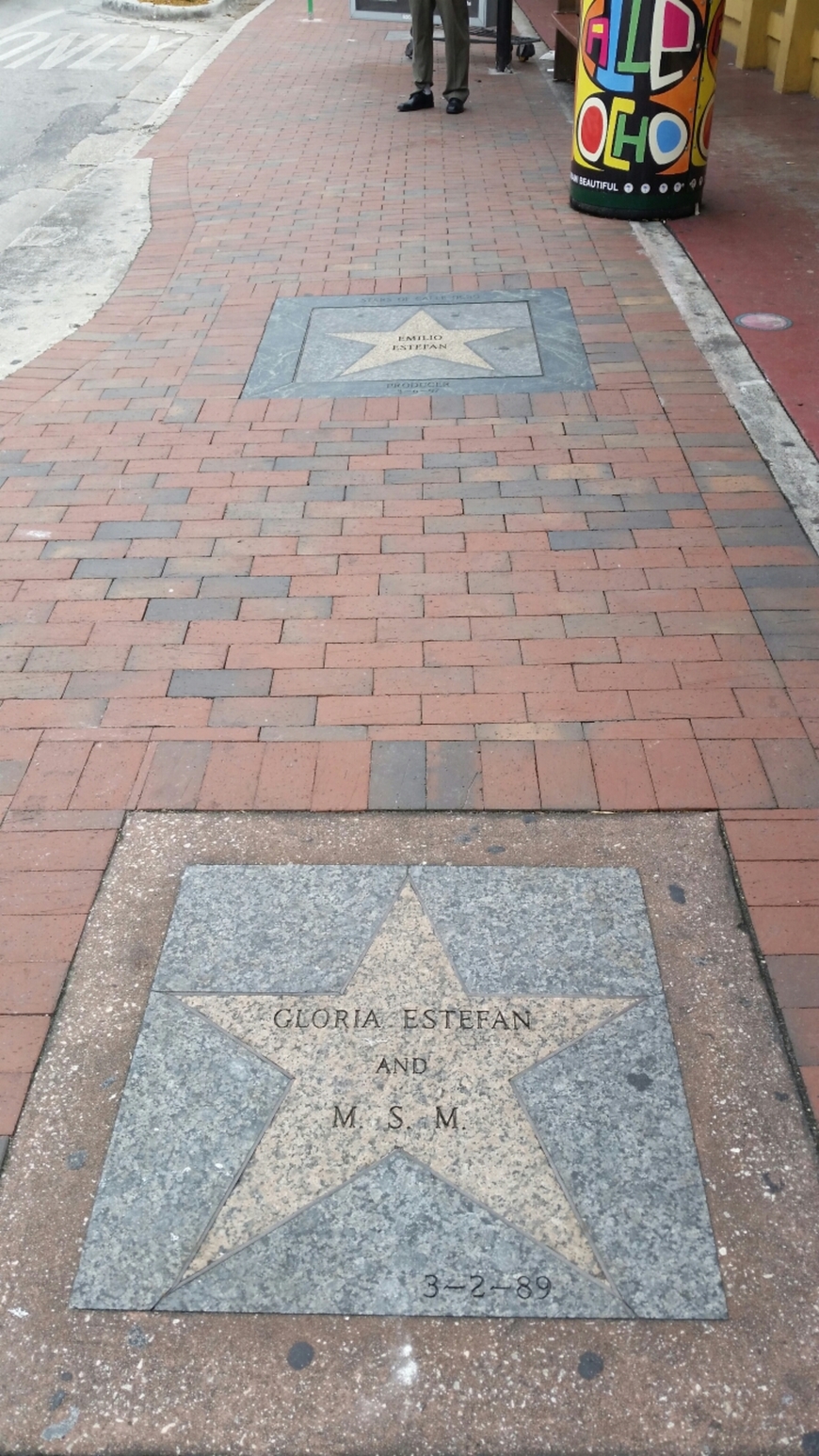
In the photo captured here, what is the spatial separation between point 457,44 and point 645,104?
3944mm

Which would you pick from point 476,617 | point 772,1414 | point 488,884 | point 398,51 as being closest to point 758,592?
point 476,617

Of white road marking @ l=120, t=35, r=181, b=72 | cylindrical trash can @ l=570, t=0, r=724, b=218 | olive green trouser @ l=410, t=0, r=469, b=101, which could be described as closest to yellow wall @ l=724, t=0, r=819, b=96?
olive green trouser @ l=410, t=0, r=469, b=101

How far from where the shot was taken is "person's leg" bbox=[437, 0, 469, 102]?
9984mm

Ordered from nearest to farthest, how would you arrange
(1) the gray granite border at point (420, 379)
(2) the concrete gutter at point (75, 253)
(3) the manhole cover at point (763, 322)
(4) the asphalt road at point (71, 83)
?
(1) the gray granite border at point (420, 379) → (3) the manhole cover at point (763, 322) → (2) the concrete gutter at point (75, 253) → (4) the asphalt road at point (71, 83)

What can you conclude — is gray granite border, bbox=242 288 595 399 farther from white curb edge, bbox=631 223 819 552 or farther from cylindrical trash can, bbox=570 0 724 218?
cylindrical trash can, bbox=570 0 724 218

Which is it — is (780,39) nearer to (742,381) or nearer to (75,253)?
(75,253)

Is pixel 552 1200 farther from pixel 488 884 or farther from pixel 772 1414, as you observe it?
pixel 488 884

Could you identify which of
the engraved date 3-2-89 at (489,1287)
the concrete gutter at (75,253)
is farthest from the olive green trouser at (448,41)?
the engraved date 3-2-89 at (489,1287)

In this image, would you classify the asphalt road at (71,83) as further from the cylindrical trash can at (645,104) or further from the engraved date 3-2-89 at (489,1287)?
the engraved date 3-2-89 at (489,1287)

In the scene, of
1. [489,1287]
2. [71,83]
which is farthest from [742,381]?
[71,83]

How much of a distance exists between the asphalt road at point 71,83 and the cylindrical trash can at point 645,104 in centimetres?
395

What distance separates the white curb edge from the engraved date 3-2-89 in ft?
9.61

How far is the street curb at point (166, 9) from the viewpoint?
17375 mm

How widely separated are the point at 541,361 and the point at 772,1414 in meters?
4.81
